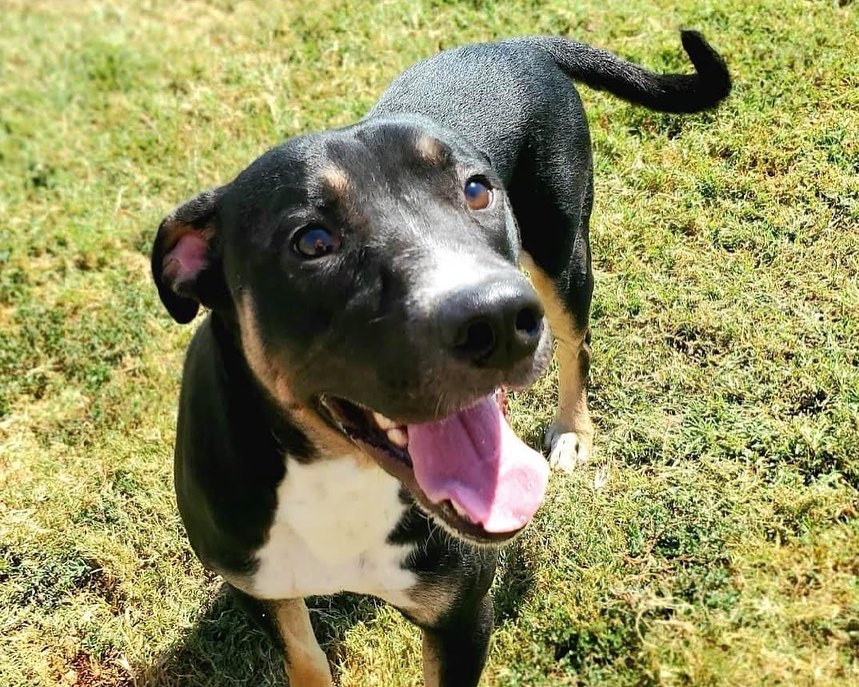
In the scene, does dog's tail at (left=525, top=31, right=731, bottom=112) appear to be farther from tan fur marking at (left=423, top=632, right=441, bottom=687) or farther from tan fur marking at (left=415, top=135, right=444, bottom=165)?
tan fur marking at (left=423, top=632, right=441, bottom=687)

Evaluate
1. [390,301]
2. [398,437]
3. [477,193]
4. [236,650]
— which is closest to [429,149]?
[477,193]

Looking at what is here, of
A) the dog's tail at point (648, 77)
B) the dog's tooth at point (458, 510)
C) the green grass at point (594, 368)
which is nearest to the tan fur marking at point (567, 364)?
the green grass at point (594, 368)

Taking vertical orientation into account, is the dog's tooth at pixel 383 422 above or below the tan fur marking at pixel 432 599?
above

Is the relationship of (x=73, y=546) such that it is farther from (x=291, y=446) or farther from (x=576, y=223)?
(x=576, y=223)

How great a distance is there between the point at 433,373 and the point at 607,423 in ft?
8.21

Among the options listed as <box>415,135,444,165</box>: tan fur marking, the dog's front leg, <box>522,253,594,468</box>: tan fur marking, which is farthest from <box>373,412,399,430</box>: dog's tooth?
<box>522,253,594,468</box>: tan fur marking

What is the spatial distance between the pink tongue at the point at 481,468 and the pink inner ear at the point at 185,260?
0.88 metres

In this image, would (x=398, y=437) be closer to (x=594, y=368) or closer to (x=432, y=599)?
(x=432, y=599)

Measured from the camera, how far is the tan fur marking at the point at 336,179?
268cm

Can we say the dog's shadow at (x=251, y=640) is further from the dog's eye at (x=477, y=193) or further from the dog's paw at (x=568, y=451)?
the dog's eye at (x=477, y=193)

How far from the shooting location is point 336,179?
2.69 metres

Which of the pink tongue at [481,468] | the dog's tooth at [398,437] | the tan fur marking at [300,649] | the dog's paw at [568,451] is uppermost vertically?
the dog's tooth at [398,437]

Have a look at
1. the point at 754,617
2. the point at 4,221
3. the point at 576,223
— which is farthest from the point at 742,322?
the point at 4,221

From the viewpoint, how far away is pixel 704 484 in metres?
4.27
